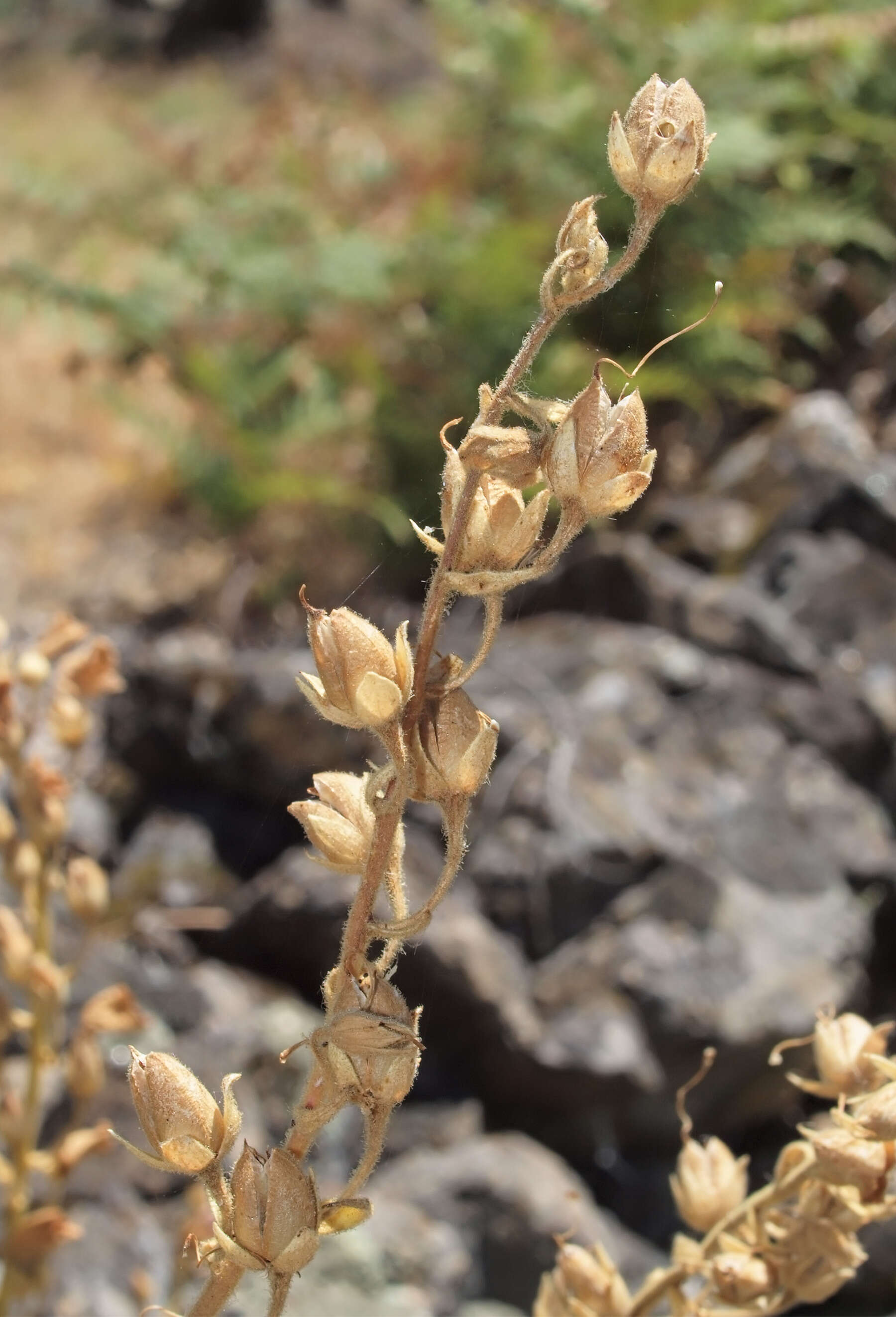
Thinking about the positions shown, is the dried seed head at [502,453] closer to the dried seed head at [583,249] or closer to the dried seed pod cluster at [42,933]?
the dried seed head at [583,249]

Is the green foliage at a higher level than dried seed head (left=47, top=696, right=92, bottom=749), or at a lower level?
lower

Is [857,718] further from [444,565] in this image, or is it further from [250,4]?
[250,4]

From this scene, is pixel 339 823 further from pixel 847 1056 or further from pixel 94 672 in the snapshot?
pixel 94 672

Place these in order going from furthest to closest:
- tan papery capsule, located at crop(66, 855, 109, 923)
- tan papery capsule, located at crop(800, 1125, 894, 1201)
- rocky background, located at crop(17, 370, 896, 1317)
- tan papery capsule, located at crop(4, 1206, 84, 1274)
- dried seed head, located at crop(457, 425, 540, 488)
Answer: rocky background, located at crop(17, 370, 896, 1317) < tan papery capsule, located at crop(66, 855, 109, 923) < tan papery capsule, located at crop(4, 1206, 84, 1274) < tan papery capsule, located at crop(800, 1125, 894, 1201) < dried seed head, located at crop(457, 425, 540, 488)

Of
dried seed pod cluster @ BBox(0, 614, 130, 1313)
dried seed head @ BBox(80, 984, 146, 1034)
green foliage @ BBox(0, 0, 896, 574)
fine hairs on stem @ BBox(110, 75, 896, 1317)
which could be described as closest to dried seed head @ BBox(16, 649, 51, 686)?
dried seed pod cluster @ BBox(0, 614, 130, 1313)

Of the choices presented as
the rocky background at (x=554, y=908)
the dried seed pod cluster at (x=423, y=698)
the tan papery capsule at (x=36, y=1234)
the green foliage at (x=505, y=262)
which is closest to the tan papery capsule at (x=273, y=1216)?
the dried seed pod cluster at (x=423, y=698)

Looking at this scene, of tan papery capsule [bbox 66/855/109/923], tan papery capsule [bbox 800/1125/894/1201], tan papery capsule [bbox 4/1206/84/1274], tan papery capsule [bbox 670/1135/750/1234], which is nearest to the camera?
tan papery capsule [bbox 800/1125/894/1201]

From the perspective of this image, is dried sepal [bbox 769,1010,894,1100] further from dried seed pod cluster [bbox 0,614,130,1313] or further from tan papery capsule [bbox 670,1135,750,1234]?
dried seed pod cluster [bbox 0,614,130,1313]
